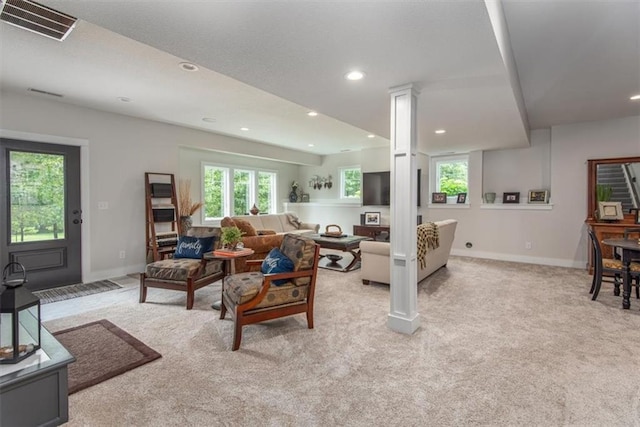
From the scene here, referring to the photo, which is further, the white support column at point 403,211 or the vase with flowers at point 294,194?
the vase with flowers at point 294,194

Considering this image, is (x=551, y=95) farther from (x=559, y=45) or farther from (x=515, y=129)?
(x=559, y=45)

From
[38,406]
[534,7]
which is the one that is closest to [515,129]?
[534,7]

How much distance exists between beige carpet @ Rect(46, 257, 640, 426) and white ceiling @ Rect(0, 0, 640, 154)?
7.29 ft

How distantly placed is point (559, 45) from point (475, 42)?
1.36m

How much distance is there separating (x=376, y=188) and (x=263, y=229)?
113 inches

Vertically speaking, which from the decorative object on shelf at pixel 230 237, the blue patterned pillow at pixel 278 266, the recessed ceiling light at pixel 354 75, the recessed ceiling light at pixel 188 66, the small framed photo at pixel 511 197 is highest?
the recessed ceiling light at pixel 188 66

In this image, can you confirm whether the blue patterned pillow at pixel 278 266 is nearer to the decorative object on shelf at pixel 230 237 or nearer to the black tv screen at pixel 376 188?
the decorative object on shelf at pixel 230 237

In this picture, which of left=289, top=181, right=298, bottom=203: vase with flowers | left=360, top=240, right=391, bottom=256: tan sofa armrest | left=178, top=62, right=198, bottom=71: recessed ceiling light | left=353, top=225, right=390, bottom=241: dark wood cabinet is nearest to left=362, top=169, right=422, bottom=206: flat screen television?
left=353, top=225, right=390, bottom=241: dark wood cabinet

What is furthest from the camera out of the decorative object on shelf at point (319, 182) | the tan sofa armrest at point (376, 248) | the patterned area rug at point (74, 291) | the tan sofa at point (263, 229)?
the decorative object on shelf at point (319, 182)

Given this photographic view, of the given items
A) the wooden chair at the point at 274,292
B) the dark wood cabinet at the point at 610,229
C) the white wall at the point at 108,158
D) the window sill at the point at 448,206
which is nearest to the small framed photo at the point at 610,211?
the dark wood cabinet at the point at 610,229

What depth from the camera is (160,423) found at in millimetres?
1681

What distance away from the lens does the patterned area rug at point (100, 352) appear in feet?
6.88

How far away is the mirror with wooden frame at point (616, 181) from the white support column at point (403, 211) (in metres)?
4.12

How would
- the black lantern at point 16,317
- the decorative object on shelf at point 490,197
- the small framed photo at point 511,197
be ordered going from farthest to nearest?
A: the decorative object on shelf at point 490,197
the small framed photo at point 511,197
the black lantern at point 16,317
